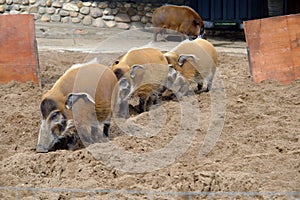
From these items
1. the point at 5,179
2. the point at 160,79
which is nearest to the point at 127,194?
the point at 5,179

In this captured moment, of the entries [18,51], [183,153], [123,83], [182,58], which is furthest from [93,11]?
[183,153]

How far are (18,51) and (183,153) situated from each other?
3650mm

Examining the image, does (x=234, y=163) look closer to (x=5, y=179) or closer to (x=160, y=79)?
(x=5, y=179)

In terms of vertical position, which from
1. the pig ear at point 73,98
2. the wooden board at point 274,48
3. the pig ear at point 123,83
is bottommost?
the wooden board at point 274,48

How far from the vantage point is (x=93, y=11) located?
567 inches

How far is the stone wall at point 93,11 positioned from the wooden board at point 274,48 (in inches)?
242

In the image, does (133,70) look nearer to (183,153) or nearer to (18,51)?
(183,153)

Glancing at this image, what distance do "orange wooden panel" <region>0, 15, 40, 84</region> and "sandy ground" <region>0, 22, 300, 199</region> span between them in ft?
1.54

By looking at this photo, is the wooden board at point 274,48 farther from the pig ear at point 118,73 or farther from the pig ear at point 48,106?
the pig ear at point 48,106

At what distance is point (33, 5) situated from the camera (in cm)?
1459

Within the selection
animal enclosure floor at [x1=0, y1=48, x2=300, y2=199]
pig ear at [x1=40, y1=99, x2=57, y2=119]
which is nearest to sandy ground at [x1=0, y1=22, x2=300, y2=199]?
animal enclosure floor at [x1=0, y1=48, x2=300, y2=199]

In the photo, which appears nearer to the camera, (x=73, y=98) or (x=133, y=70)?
(x=73, y=98)

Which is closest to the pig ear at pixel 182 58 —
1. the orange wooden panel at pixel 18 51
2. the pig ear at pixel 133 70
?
the pig ear at pixel 133 70

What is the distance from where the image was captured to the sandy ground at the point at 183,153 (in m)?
4.03
